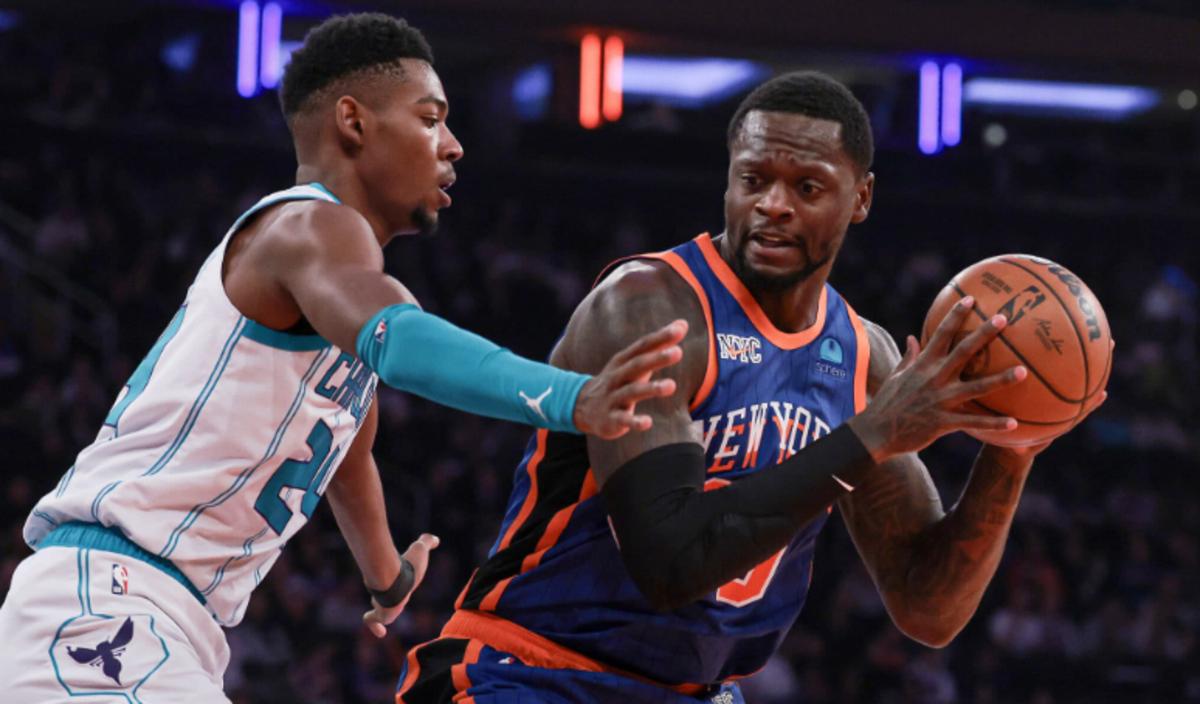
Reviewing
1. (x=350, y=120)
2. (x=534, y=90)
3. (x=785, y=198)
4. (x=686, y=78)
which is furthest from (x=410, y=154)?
(x=534, y=90)

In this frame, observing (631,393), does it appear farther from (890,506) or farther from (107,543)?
(890,506)

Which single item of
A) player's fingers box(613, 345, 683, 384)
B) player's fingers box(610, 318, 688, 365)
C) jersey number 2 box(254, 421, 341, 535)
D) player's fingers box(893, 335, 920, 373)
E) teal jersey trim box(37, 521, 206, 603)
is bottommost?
teal jersey trim box(37, 521, 206, 603)

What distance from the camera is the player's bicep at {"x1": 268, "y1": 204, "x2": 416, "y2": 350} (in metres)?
2.72

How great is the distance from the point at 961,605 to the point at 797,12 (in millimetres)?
9306

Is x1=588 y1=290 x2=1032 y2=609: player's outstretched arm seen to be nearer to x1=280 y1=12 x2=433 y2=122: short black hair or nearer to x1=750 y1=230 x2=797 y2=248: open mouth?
x1=750 y1=230 x2=797 y2=248: open mouth

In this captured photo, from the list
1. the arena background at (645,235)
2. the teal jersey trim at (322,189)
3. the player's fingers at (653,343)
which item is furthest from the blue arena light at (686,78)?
the player's fingers at (653,343)

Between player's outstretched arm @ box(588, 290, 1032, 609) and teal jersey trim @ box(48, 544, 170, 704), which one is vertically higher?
player's outstretched arm @ box(588, 290, 1032, 609)

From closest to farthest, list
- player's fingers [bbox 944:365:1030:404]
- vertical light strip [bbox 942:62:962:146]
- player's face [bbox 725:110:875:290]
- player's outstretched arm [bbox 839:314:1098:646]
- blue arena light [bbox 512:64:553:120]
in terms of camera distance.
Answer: player's fingers [bbox 944:365:1030:404] → player's face [bbox 725:110:875:290] → player's outstretched arm [bbox 839:314:1098:646] → vertical light strip [bbox 942:62:962:146] → blue arena light [bbox 512:64:553:120]

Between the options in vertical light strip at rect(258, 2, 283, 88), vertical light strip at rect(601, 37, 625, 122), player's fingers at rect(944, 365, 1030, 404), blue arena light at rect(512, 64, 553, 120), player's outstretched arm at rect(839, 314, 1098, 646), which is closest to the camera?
player's fingers at rect(944, 365, 1030, 404)

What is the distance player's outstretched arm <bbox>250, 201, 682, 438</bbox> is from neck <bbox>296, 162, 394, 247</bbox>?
291 millimetres

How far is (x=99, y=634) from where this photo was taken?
2.84 meters

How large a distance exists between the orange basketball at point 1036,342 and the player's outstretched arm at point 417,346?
2.71 feet

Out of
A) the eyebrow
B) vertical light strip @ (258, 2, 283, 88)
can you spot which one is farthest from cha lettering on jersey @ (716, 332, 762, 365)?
vertical light strip @ (258, 2, 283, 88)

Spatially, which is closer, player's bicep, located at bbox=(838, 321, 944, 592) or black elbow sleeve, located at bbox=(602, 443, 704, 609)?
black elbow sleeve, located at bbox=(602, 443, 704, 609)
